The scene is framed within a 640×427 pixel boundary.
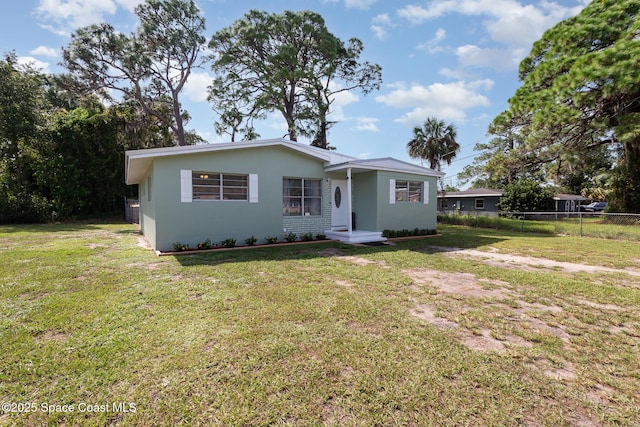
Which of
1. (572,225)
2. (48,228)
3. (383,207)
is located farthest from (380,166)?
(48,228)

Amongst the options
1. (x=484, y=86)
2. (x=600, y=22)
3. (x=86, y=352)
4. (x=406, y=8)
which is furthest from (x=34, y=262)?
(x=600, y=22)

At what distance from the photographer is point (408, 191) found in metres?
11.7

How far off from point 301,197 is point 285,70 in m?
11.8

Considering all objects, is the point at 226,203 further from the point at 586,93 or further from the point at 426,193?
the point at 586,93

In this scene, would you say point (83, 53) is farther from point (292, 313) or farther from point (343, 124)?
point (292, 313)

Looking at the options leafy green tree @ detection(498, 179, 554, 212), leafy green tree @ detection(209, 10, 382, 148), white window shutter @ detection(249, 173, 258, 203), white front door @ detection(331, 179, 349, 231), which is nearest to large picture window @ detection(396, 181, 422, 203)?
white front door @ detection(331, 179, 349, 231)

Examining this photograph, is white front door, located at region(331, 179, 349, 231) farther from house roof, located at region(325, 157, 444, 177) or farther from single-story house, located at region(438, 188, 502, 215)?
single-story house, located at region(438, 188, 502, 215)

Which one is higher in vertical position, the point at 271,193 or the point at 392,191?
the point at 392,191

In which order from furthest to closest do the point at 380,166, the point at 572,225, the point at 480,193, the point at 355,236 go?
1. the point at 480,193
2. the point at 572,225
3. the point at 380,166
4. the point at 355,236

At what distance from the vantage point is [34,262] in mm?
6125

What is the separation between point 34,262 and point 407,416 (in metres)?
7.82

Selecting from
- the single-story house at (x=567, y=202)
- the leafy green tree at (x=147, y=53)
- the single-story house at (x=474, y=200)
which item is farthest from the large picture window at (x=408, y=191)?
the single-story house at (x=567, y=202)

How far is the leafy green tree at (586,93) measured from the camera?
13.1 m

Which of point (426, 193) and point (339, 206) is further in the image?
point (426, 193)
